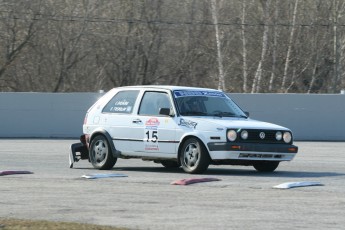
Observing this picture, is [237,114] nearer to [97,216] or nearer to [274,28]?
[97,216]

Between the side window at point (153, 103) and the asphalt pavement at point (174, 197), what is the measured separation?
1.07 m

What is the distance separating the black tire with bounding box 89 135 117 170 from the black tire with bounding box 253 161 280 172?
2536mm

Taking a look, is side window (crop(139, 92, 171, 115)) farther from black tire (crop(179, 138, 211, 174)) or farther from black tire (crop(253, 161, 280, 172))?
black tire (crop(253, 161, 280, 172))

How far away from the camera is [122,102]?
17.2m

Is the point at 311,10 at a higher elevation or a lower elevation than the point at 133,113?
higher

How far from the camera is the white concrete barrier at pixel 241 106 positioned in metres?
29.3

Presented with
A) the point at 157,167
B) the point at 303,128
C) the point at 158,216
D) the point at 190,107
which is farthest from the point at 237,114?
the point at 303,128

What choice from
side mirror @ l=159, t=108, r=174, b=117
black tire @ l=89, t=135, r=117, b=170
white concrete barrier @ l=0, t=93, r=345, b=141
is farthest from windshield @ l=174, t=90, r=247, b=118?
white concrete barrier @ l=0, t=93, r=345, b=141

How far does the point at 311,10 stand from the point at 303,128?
16974 mm

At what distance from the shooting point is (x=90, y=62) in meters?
42.9

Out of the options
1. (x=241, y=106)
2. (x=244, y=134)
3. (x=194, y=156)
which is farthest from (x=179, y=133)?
(x=241, y=106)

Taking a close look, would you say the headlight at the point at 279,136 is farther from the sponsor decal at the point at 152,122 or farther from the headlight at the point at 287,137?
the sponsor decal at the point at 152,122

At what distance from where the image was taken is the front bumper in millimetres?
15539

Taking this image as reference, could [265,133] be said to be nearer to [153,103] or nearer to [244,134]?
[244,134]
